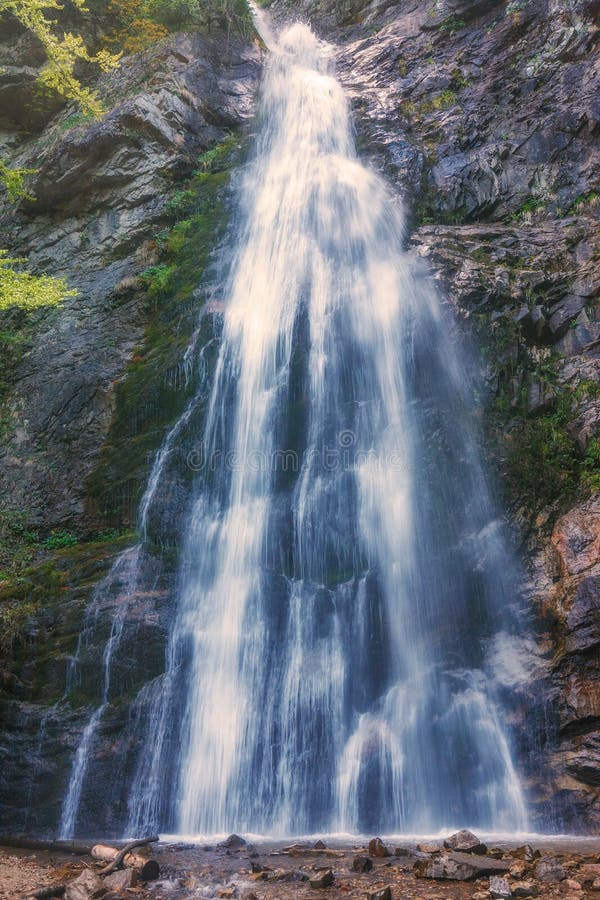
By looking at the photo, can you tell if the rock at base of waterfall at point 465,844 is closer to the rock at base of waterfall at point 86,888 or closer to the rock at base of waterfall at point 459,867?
the rock at base of waterfall at point 459,867

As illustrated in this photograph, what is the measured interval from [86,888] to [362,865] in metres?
2.11

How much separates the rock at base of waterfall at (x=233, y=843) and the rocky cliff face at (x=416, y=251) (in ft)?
8.33

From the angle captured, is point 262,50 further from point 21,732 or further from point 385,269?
point 21,732

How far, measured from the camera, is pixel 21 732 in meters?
7.90

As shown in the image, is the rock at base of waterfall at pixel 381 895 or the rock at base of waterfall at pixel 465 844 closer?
the rock at base of waterfall at pixel 381 895

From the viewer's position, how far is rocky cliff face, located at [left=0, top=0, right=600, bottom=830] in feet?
26.7

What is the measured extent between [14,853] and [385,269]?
11.0m

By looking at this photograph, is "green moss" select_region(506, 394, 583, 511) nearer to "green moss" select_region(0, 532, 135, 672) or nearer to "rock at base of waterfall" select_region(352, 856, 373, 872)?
"rock at base of waterfall" select_region(352, 856, 373, 872)

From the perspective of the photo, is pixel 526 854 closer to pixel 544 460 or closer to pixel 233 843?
pixel 233 843

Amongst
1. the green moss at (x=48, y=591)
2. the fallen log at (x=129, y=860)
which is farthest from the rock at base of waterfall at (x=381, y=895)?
the green moss at (x=48, y=591)

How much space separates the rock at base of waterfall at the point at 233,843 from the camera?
602 centimetres

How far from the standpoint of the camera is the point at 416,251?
12.6 m

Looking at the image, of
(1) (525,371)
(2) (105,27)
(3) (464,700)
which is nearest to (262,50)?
(2) (105,27)

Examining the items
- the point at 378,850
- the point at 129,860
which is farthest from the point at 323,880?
the point at 129,860
